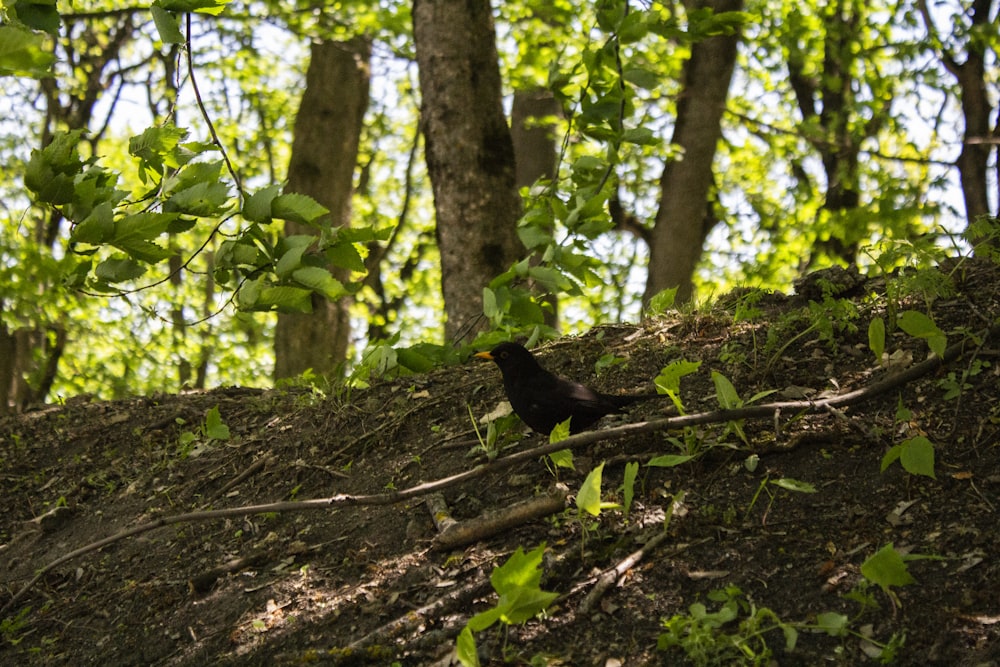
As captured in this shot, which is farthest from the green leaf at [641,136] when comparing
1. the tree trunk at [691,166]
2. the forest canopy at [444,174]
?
the tree trunk at [691,166]

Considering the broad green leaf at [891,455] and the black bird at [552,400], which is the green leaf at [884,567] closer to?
the broad green leaf at [891,455]

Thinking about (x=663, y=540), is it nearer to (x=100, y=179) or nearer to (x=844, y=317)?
(x=844, y=317)

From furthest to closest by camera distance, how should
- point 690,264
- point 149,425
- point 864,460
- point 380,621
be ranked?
point 690,264 < point 149,425 < point 864,460 < point 380,621

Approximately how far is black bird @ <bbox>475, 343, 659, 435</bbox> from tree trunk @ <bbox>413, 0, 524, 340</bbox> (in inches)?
70.6

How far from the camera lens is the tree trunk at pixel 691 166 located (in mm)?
9430

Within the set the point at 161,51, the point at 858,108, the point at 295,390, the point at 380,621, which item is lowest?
the point at 380,621

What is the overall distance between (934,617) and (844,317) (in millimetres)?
1662

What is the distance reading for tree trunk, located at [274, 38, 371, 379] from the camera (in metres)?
9.31

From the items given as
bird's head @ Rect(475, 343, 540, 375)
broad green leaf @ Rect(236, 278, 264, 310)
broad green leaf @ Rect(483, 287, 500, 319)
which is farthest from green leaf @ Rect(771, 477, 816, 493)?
broad green leaf @ Rect(483, 287, 500, 319)

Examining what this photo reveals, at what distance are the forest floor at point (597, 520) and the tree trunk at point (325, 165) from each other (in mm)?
4999

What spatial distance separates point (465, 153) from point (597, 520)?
10.0 feet

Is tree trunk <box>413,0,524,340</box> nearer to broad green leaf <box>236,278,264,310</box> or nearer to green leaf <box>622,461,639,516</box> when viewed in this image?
broad green leaf <box>236,278,264,310</box>

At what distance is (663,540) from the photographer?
8.57ft

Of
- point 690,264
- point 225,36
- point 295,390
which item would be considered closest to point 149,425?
point 295,390
